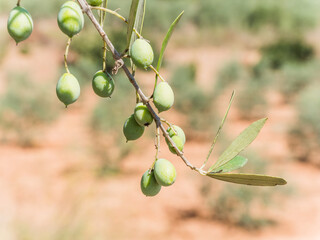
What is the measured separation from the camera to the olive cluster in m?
0.46

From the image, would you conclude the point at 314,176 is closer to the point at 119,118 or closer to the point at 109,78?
the point at 119,118

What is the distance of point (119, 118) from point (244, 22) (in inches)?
345

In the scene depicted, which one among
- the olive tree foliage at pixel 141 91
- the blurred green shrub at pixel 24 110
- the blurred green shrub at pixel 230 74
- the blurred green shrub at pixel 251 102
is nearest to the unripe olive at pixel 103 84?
the olive tree foliage at pixel 141 91

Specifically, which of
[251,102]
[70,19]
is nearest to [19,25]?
[70,19]

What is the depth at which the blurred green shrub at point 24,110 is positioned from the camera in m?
6.82

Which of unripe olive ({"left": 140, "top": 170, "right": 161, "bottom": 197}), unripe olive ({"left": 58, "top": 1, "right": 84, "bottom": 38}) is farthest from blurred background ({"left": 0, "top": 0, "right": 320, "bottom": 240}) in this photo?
unripe olive ({"left": 58, "top": 1, "right": 84, "bottom": 38})

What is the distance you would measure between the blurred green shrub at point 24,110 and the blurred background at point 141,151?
0.02 meters

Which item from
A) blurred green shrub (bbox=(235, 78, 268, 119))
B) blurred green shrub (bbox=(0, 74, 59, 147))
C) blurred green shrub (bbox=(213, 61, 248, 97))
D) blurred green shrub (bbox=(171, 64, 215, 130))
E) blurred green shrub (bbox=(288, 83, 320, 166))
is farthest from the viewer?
blurred green shrub (bbox=(213, 61, 248, 97))

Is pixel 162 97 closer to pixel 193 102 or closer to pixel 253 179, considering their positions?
pixel 253 179

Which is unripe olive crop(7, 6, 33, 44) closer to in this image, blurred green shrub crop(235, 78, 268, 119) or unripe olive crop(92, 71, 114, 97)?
unripe olive crop(92, 71, 114, 97)

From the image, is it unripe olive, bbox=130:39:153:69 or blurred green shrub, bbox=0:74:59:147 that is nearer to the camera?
unripe olive, bbox=130:39:153:69

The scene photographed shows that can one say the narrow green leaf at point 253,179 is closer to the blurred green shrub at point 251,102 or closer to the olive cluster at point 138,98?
the olive cluster at point 138,98

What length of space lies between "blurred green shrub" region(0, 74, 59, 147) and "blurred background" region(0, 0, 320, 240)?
0.02m

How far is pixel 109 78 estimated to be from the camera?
0.49 meters
